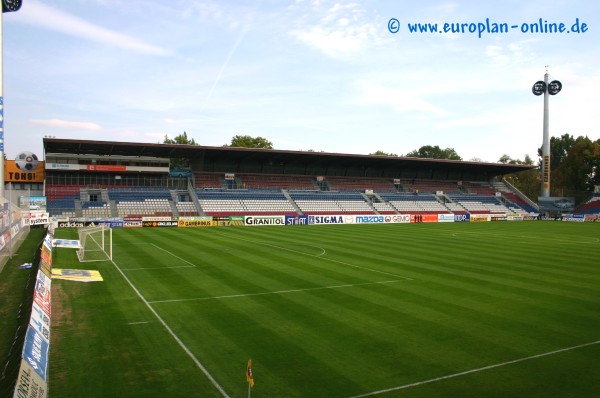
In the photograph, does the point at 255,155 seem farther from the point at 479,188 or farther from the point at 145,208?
the point at 479,188

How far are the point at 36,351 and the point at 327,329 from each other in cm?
725

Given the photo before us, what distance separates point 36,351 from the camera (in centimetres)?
911

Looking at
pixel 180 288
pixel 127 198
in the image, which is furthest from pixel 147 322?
pixel 127 198

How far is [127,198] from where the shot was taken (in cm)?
6078

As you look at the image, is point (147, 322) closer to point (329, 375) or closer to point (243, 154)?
point (329, 375)

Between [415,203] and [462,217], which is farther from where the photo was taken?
[415,203]

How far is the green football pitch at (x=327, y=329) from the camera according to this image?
362 inches

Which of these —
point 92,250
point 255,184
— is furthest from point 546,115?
point 92,250

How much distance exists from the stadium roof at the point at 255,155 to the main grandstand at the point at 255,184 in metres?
0.16

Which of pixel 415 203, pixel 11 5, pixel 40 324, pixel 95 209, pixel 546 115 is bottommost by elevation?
pixel 40 324

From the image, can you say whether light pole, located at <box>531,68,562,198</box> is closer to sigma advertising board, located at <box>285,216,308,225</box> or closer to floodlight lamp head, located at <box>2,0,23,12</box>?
sigma advertising board, located at <box>285,216,308,225</box>

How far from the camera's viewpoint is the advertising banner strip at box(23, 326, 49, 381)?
326 inches

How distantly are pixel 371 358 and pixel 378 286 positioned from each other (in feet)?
26.2

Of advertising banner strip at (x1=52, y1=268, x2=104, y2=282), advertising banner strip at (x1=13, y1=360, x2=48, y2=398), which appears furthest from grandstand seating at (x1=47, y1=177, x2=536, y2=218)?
advertising banner strip at (x1=13, y1=360, x2=48, y2=398)
